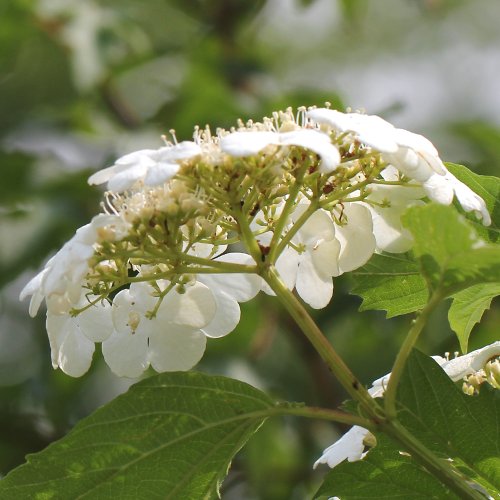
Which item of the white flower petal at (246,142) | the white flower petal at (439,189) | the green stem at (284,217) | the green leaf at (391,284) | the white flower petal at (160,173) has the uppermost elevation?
the white flower petal at (160,173)

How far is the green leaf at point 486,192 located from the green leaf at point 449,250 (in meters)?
0.19

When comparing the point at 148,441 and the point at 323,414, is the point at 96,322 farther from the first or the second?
the point at 323,414

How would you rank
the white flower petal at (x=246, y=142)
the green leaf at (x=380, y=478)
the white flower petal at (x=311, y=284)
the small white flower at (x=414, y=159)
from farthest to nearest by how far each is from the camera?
the white flower petal at (x=311, y=284) → the green leaf at (x=380, y=478) → the small white flower at (x=414, y=159) → the white flower petal at (x=246, y=142)

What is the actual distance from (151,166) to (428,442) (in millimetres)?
443

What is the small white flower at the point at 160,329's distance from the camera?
1186 millimetres

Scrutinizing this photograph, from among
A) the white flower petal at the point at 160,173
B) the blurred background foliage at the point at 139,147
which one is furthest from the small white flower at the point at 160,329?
the blurred background foliage at the point at 139,147

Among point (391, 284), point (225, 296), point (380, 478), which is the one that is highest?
point (225, 296)

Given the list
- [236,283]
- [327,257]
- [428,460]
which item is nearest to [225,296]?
[236,283]

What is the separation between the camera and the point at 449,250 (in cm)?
101

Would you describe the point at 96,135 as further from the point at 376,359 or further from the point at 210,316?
the point at 210,316

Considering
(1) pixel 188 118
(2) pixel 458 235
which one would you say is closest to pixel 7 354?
(1) pixel 188 118

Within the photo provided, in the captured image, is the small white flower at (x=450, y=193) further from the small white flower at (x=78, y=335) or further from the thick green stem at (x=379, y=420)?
the small white flower at (x=78, y=335)

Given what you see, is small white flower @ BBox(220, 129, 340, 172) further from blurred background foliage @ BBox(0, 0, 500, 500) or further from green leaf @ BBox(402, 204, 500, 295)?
blurred background foliage @ BBox(0, 0, 500, 500)

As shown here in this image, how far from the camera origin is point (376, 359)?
123 inches
